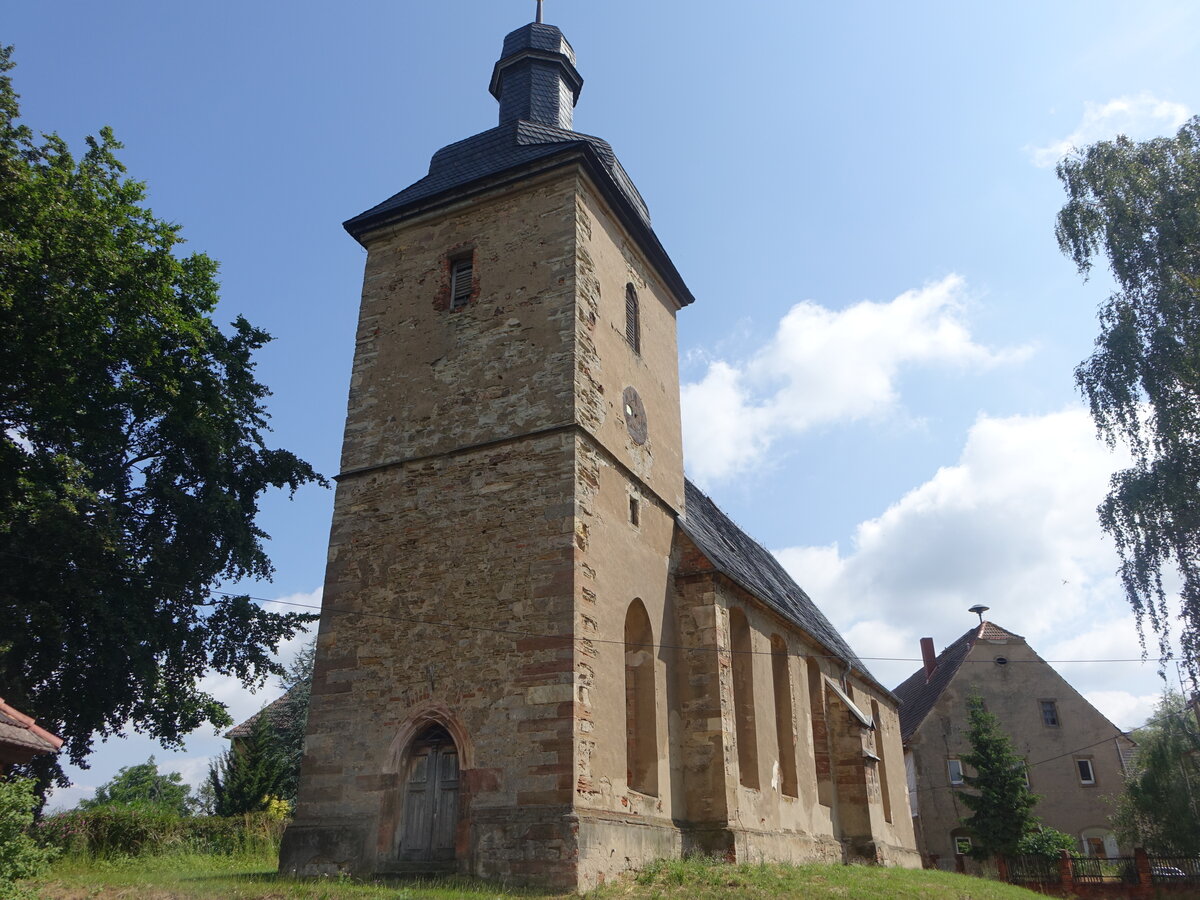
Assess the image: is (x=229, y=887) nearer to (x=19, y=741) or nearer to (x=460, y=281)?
(x=19, y=741)

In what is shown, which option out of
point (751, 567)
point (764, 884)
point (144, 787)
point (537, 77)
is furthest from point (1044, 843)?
point (144, 787)

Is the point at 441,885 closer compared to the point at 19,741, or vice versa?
the point at 19,741

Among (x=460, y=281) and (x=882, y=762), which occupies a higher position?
(x=460, y=281)

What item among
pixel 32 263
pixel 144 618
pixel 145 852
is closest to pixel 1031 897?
pixel 145 852

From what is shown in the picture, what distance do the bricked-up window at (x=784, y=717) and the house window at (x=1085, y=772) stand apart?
18.3 m

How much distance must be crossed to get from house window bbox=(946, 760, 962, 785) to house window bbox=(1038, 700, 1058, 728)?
338 cm

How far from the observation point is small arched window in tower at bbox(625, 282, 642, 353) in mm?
16156

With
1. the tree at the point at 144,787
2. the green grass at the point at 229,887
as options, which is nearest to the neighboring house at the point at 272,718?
the green grass at the point at 229,887

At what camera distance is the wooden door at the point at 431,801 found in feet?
37.0

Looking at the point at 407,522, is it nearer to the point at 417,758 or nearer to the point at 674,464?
the point at 417,758

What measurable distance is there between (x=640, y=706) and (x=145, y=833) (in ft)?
32.6

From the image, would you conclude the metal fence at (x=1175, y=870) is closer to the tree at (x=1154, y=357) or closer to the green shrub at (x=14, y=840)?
the tree at (x=1154, y=357)

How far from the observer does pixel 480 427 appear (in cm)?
1348

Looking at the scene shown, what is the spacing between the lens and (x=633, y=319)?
1652 cm
